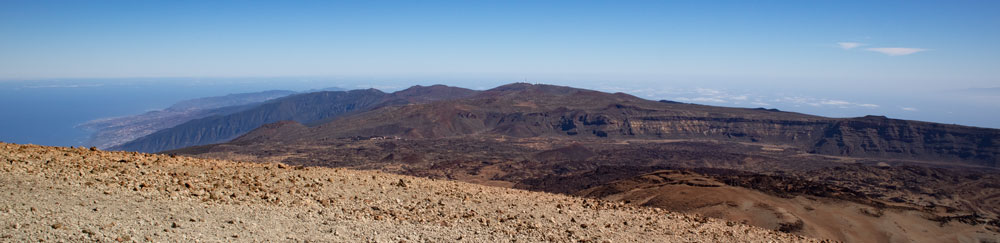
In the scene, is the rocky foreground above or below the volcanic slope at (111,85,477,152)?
above

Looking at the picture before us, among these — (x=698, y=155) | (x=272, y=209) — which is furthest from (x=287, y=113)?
(x=272, y=209)

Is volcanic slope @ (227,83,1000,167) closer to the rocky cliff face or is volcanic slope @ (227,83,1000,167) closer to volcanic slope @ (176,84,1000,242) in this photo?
the rocky cliff face

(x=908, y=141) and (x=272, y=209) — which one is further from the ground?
(x=272, y=209)

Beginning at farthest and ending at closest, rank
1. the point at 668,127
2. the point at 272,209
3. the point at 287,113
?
1. the point at 287,113
2. the point at 668,127
3. the point at 272,209

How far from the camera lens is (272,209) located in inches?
371

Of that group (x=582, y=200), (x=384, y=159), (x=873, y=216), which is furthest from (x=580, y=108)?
(x=582, y=200)

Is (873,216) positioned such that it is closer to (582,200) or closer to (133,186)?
(582,200)

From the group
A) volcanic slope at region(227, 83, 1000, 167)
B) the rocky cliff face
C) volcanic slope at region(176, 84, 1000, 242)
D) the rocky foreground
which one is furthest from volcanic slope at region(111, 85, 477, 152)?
the rocky foreground

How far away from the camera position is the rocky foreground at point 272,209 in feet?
25.4

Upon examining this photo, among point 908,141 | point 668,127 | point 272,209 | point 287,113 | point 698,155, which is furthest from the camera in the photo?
point 287,113

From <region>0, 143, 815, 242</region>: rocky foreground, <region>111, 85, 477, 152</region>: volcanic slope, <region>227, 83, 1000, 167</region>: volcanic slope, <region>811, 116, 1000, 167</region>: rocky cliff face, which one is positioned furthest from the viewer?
<region>111, 85, 477, 152</region>: volcanic slope

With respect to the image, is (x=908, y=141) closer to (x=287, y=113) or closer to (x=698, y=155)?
(x=698, y=155)

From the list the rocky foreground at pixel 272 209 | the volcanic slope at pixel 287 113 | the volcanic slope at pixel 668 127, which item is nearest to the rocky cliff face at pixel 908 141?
the volcanic slope at pixel 668 127

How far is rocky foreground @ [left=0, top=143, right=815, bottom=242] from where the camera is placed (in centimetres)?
774
